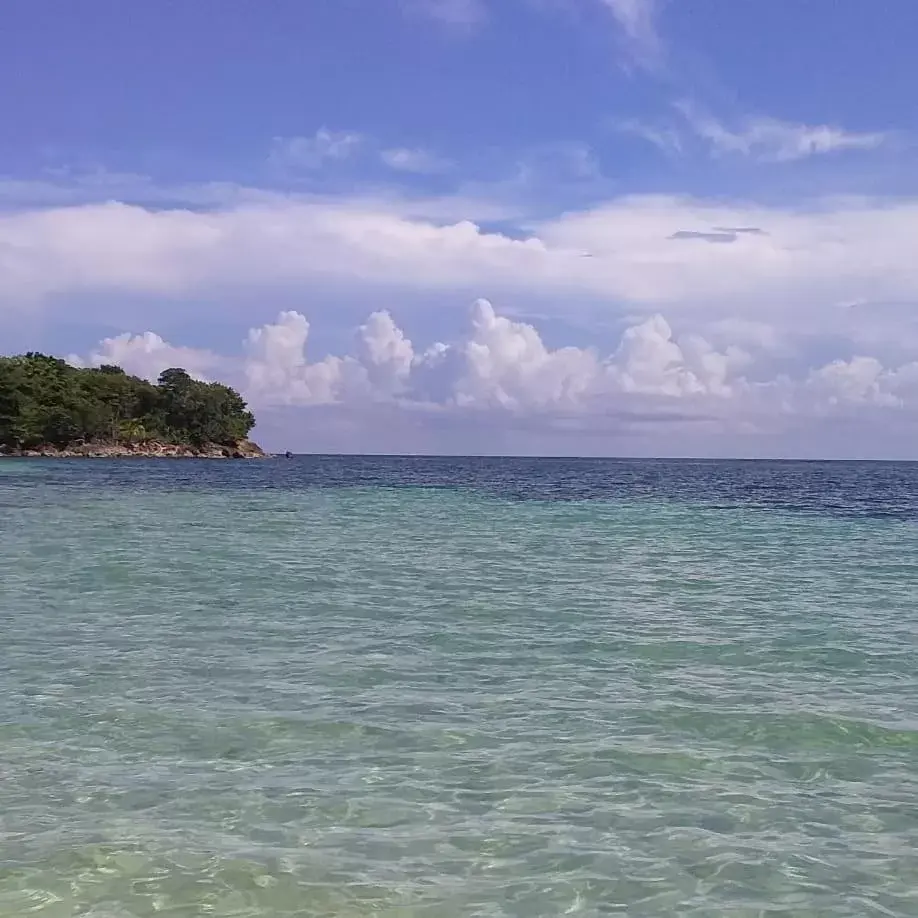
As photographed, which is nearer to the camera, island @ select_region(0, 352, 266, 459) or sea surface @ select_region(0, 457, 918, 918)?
sea surface @ select_region(0, 457, 918, 918)

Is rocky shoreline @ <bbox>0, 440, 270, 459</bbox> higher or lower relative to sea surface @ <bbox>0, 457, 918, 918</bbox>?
higher

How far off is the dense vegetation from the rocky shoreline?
882 mm

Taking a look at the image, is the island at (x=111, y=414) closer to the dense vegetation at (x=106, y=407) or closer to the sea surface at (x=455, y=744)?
the dense vegetation at (x=106, y=407)

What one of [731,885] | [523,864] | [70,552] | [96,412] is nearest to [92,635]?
[523,864]

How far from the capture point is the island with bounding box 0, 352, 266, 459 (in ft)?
440

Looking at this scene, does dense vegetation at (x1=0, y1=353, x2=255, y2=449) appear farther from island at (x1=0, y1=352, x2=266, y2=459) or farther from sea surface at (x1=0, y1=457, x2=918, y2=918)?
sea surface at (x1=0, y1=457, x2=918, y2=918)

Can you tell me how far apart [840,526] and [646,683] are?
97.1 ft

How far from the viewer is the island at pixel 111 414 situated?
440ft

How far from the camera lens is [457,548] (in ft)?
97.6

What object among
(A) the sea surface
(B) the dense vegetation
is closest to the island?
(B) the dense vegetation

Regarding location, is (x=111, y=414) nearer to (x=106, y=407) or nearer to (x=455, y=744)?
(x=106, y=407)

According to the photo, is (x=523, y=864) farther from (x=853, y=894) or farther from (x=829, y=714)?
(x=829, y=714)

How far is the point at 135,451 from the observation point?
477 ft

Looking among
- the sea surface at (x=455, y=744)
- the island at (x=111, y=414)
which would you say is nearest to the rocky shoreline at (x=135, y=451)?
the island at (x=111, y=414)
